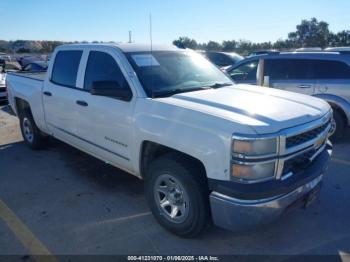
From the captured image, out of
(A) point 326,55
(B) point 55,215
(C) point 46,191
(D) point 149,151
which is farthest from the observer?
(A) point 326,55

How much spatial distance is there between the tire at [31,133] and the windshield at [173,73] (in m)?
3.11

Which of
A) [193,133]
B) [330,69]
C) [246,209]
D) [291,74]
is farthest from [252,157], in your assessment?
[291,74]

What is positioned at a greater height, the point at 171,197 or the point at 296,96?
the point at 296,96

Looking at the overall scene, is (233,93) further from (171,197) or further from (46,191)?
(46,191)

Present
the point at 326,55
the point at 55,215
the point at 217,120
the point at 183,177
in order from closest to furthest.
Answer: the point at 217,120 → the point at 183,177 → the point at 55,215 → the point at 326,55

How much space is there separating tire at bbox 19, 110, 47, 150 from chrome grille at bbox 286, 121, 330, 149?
4.78 m

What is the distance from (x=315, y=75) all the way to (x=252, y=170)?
4943 mm

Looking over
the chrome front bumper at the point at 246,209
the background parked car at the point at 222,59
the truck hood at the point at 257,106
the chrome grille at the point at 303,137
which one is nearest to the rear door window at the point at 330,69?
the truck hood at the point at 257,106

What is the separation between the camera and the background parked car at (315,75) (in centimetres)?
674

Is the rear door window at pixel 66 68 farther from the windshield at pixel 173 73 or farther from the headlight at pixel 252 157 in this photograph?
the headlight at pixel 252 157

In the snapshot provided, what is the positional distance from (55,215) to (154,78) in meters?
1.95

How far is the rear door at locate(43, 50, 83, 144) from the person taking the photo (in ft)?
16.0

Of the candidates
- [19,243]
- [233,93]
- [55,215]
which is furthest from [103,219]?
[233,93]

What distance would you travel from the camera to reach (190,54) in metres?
4.81
